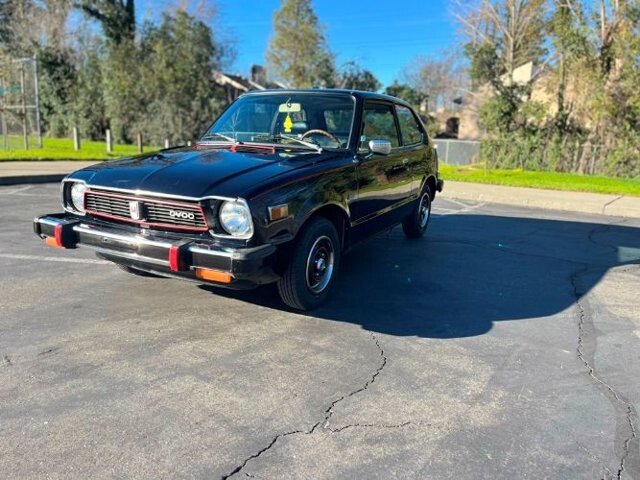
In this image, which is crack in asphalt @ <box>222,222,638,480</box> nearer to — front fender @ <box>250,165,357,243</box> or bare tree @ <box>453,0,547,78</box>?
front fender @ <box>250,165,357,243</box>

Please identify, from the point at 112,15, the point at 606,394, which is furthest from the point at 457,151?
the point at 606,394

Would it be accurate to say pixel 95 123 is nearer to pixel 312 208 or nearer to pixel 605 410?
pixel 312 208

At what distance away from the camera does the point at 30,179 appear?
11719 millimetres

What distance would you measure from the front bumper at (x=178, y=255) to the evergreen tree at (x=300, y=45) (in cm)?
2746

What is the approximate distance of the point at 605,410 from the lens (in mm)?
3074

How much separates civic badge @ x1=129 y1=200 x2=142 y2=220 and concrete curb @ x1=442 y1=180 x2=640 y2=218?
964cm

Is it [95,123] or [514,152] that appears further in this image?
[95,123]

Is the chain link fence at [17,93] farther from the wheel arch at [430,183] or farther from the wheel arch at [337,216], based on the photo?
the wheel arch at [337,216]

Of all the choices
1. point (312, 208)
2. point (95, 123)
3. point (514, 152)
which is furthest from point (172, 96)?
point (312, 208)

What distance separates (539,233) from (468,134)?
28546mm

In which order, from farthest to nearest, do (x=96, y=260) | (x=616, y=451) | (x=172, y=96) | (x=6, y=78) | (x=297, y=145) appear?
1. (x=172, y=96)
2. (x=6, y=78)
3. (x=96, y=260)
4. (x=297, y=145)
5. (x=616, y=451)

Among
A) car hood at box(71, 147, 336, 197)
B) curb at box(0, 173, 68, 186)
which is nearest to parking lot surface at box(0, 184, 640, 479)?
car hood at box(71, 147, 336, 197)

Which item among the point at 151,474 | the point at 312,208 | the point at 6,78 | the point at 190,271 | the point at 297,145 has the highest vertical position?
the point at 6,78

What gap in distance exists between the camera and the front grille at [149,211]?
3662 millimetres
